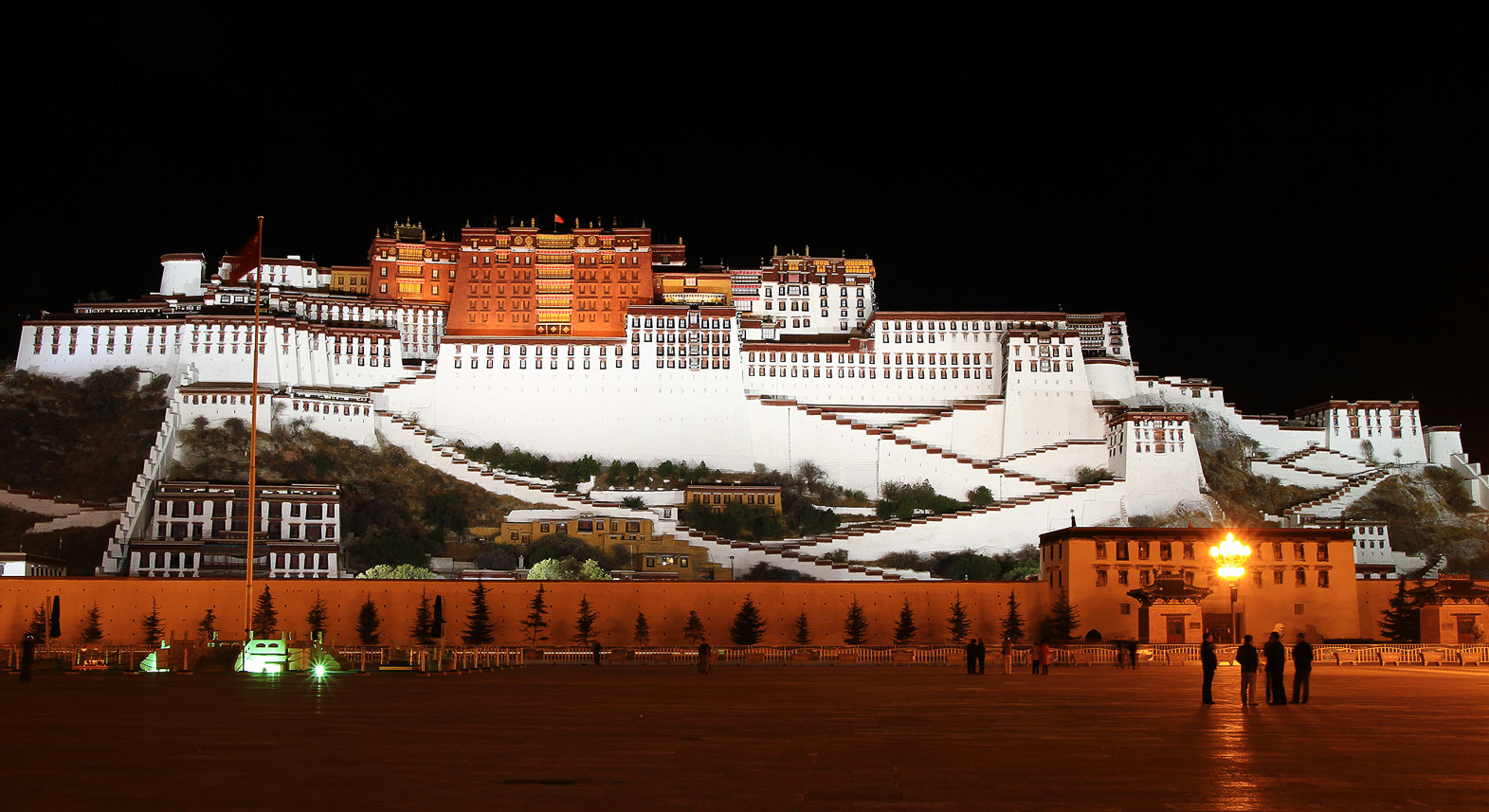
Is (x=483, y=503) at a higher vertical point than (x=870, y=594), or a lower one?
higher

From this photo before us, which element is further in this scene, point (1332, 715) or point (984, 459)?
point (984, 459)

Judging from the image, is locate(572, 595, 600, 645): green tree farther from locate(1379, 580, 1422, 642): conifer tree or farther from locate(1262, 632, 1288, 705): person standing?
locate(1262, 632, 1288, 705): person standing

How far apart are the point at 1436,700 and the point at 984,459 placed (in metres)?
58.6

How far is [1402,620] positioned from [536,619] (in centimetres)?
2984

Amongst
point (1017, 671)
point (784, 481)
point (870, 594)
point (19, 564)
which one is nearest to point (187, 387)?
point (19, 564)

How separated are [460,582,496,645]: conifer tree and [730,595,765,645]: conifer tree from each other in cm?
858

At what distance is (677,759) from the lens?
41.0 ft

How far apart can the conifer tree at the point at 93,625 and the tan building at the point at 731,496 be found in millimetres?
30772

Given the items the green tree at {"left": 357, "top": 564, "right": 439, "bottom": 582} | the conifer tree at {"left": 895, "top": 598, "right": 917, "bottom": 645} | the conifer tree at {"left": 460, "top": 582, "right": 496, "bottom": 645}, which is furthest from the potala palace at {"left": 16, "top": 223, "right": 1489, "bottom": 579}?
the conifer tree at {"left": 460, "top": 582, "right": 496, "bottom": 645}

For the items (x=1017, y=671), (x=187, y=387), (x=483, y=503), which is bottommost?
(x=1017, y=671)

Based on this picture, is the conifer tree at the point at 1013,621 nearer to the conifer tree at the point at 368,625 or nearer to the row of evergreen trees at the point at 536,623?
the row of evergreen trees at the point at 536,623

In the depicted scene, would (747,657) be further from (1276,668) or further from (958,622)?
(1276,668)

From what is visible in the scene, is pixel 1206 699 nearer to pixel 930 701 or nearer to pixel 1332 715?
pixel 1332 715

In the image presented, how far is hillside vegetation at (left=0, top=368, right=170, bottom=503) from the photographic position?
6825 centimetres
